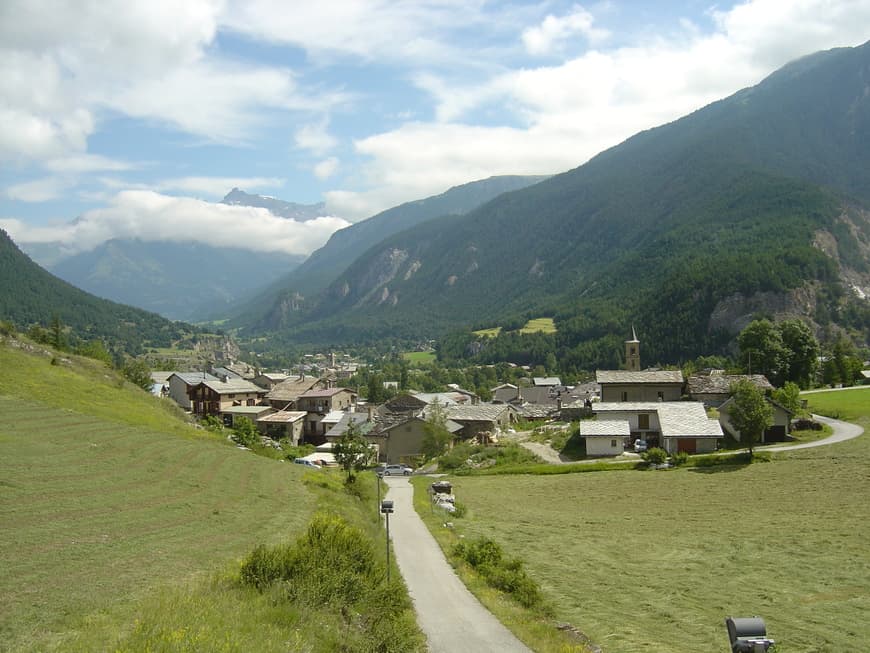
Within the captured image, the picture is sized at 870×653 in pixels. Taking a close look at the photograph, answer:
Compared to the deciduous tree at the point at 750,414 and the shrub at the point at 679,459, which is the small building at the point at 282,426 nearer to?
the shrub at the point at 679,459

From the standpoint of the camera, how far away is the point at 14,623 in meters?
12.9

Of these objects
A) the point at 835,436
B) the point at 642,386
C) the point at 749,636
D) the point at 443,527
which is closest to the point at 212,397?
the point at 642,386

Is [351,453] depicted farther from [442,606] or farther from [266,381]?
[266,381]

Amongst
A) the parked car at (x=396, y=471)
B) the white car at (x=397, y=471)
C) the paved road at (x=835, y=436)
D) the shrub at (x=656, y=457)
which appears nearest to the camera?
the paved road at (x=835, y=436)

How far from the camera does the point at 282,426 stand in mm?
87562

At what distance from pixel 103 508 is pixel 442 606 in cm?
1126

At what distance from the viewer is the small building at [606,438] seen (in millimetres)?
58419

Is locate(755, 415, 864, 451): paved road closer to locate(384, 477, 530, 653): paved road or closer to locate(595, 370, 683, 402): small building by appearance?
locate(595, 370, 683, 402): small building

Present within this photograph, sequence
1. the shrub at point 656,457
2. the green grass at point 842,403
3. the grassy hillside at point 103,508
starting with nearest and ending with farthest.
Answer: the grassy hillside at point 103,508
the shrub at point 656,457
the green grass at point 842,403

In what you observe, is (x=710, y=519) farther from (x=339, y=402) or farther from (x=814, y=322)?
(x=814, y=322)

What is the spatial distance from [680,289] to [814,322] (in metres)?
32.1

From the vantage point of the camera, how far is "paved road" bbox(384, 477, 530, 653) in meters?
16.1

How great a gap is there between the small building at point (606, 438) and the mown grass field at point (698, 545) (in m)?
8.40

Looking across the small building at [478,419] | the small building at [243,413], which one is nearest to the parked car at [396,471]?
the small building at [478,419]
